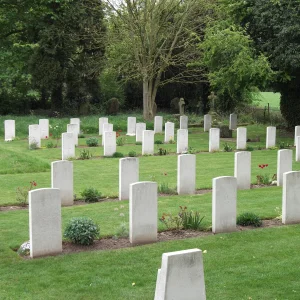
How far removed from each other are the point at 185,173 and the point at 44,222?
4.87m

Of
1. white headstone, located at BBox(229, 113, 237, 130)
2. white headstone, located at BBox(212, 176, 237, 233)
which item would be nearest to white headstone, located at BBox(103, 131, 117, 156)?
white headstone, located at BBox(212, 176, 237, 233)

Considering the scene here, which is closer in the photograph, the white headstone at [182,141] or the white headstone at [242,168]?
the white headstone at [242,168]

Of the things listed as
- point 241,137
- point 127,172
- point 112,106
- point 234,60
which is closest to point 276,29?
point 234,60

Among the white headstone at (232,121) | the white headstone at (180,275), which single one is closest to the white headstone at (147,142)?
the white headstone at (232,121)

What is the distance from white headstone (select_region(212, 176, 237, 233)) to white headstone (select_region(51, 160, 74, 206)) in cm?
327

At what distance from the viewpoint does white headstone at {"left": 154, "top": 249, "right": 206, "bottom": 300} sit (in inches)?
224

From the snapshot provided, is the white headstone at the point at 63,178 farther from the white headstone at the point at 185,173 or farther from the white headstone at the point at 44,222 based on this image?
the white headstone at the point at 44,222

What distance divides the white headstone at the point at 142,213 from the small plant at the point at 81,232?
1.84ft

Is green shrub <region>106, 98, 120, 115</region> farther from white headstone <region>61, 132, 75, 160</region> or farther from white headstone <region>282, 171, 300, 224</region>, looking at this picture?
white headstone <region>282, 171, 300, 224</region>

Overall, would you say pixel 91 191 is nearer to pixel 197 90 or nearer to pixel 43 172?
pixel 43 172

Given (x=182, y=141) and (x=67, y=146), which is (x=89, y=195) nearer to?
(x=67, y=146)

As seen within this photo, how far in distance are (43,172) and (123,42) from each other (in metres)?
17.5

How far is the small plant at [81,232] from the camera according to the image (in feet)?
28.2

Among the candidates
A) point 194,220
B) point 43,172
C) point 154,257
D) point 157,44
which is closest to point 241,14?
point 157,44
